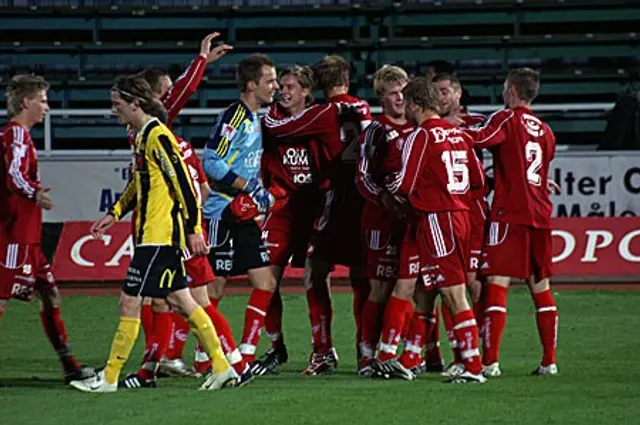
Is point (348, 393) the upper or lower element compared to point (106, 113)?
lower

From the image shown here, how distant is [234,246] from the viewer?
1012cm

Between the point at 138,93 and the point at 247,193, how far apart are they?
3.89 ft

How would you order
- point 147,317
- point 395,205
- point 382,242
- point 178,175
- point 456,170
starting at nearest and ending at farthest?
1. point 178,175
2. point 456,170
3. point 395,205
4. point 382,242
5. point 147,317

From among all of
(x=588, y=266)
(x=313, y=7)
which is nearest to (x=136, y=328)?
(x=588, y=266)

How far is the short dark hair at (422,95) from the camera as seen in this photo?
9.67 metres

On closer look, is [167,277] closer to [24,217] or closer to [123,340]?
[123,340]

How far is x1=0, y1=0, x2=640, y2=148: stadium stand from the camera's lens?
20.3m

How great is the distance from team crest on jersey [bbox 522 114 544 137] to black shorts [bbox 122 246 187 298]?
2711 mm

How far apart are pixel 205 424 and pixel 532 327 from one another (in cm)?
582

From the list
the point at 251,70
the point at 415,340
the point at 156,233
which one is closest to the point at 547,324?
the point at 415,340

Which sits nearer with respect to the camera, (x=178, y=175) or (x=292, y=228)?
(x=178, y=175)

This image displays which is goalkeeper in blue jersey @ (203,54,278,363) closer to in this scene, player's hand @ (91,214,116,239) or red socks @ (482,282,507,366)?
player's hand @ (91,214,116,239)

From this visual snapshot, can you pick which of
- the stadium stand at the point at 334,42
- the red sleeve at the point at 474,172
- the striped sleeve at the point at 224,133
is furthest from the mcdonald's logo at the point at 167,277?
the stadium stand at the point at 334,42

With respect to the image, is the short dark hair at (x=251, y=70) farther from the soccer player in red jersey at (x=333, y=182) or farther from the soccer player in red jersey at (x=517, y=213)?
the soccer player in red jersey at (x=517, y=213)
